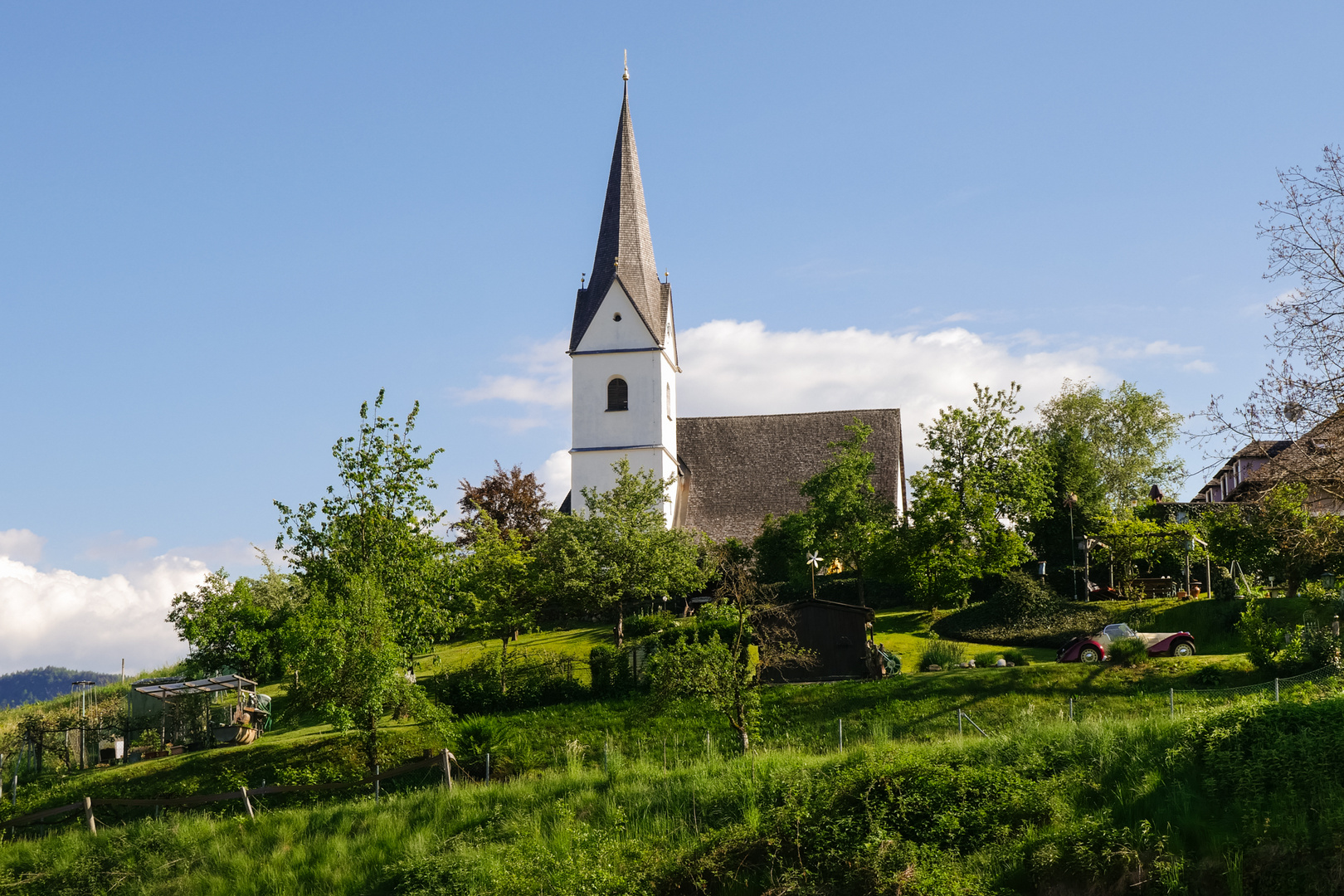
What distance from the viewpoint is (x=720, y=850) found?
51.9 feet

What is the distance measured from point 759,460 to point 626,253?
11.2 m

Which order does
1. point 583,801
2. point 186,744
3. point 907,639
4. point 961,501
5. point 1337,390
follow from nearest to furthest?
1. point 1337,390
2. point 583,801
3. point 186,744
4. point 907,639
5. point 961,501

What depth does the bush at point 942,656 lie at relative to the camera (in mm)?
27953

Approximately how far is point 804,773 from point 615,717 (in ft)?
29.3

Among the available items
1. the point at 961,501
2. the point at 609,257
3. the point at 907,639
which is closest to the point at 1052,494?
the point at 961,501

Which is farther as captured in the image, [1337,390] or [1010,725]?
[1010,725]

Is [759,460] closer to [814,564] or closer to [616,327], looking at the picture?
[616,327]

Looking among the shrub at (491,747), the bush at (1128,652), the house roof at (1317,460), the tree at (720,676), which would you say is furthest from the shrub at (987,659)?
the house roof at (1317,460)

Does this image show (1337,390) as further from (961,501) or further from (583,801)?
(961,501)

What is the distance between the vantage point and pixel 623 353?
50.9 m

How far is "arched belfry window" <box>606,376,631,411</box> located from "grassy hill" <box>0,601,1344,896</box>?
1026 inches

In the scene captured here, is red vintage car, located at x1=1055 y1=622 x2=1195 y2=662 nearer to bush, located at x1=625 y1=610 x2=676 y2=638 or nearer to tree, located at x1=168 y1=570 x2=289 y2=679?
bush, located at x1=625 y1=610 x2=676 y2=638

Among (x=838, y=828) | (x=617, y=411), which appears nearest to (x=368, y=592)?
(x=838, y=828)

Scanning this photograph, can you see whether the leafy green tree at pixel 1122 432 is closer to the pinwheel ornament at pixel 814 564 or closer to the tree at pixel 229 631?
the pinwheel ornament at pixel 814 564
